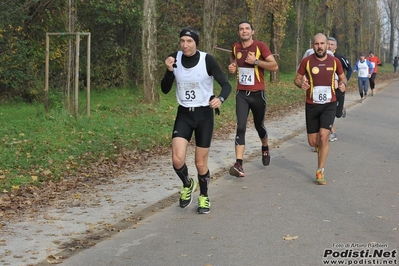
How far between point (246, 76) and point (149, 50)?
1114 centimetres

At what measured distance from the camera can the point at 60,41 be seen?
74.1 ft

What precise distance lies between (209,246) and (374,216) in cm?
219

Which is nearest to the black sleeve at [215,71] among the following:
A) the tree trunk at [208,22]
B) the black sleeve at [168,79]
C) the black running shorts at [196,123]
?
the black running shorts at [196,123]

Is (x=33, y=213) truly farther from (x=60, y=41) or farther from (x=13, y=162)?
(x=60, y=41)

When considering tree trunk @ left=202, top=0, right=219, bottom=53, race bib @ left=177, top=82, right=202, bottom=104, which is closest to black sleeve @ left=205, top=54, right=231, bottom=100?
race bib @ left=177, top=82, right=202, bottom=104

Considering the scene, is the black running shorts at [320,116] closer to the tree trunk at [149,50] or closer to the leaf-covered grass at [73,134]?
the leaf-covered grass at [73,134]

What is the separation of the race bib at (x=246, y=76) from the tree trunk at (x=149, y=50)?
1063 centimetres

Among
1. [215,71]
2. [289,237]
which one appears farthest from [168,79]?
[289,237]

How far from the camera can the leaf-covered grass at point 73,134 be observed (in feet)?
36.8

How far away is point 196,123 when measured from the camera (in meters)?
8.30

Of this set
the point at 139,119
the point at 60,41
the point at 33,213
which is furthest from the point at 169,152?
the point at 60,41

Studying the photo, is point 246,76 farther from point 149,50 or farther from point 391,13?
point 391,13

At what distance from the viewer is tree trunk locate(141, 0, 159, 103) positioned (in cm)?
2112

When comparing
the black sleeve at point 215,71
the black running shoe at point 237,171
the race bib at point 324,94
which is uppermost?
the black sleeve at point 215,71
